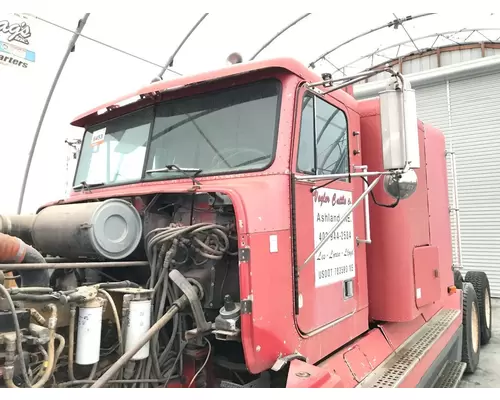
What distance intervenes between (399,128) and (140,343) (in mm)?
1641

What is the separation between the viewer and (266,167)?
2.40m

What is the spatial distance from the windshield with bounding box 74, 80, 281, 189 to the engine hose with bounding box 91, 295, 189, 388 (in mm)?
829

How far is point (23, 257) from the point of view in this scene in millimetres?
2178

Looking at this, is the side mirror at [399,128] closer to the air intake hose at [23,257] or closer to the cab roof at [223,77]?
the cab roof at [223,77]

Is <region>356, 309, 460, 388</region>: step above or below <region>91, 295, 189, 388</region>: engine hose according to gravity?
below

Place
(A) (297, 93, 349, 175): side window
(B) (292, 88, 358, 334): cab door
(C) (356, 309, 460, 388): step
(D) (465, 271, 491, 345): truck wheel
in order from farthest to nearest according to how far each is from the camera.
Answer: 1. (D) (465, 271, 491, 345): truck wheel
2. (C) (356, 309, 460, 388): step
3. (A) (297, 93, 349, 175): side window
4. (B) (292, 88, 358, 334): cab door

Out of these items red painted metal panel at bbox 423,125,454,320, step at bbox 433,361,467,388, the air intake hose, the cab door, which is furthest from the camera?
red painted metal panel at bbox 423,125,454,320

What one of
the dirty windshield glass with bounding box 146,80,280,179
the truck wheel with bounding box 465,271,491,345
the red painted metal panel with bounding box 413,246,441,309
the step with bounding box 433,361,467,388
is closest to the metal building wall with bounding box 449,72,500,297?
the truck wheel with bounding box 465,271,491,345

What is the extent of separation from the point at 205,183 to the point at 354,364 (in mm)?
1542

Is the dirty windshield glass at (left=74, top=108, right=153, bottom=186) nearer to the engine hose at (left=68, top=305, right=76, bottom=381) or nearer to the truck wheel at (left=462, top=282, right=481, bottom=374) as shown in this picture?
the engine hose at (left=68, top=305, right=76, bottom=381)

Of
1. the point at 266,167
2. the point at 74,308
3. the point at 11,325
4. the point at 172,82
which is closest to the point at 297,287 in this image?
the point at 266,167

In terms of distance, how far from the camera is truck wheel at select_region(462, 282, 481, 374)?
15.8 feet

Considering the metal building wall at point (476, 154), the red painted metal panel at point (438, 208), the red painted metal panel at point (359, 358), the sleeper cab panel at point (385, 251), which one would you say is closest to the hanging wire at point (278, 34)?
the metal building wall at point (476, 154)

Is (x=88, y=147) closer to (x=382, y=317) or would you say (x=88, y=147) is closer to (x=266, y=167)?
(x=266, y=167)
